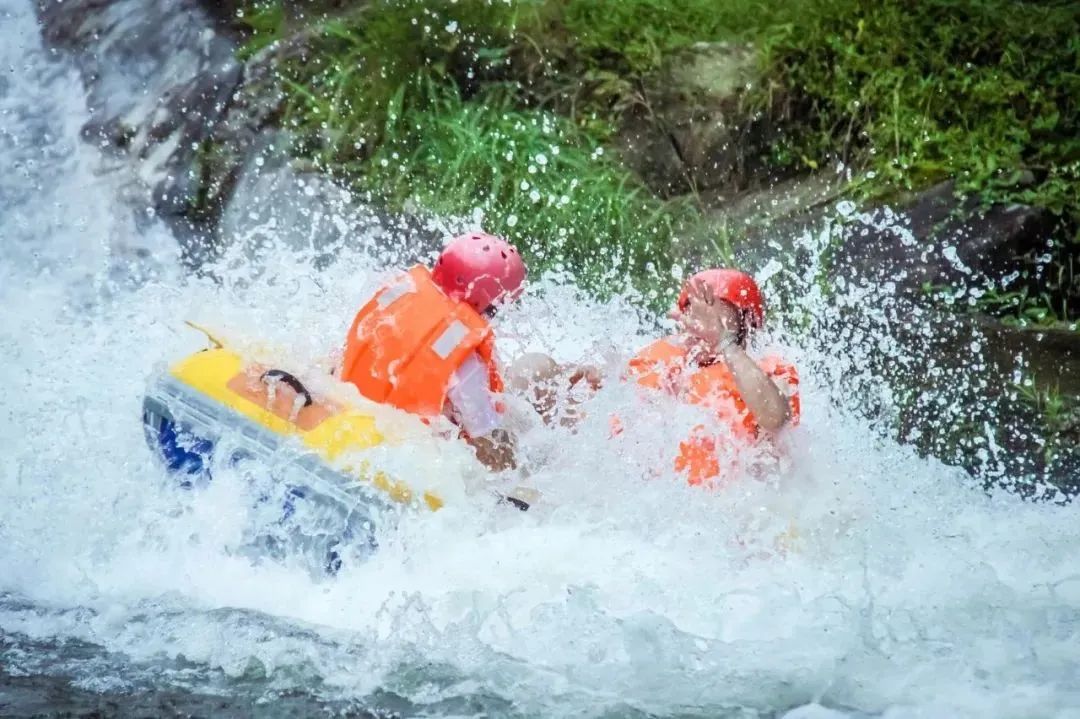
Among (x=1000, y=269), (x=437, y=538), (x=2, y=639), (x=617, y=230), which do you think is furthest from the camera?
(x=617, y=230)

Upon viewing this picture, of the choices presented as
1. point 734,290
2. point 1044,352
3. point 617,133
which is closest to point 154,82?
point 617,133

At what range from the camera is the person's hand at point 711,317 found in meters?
4.36

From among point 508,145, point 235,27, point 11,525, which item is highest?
point 235,27

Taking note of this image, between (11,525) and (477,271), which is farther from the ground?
(477,271)

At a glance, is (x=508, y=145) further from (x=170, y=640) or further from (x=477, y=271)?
(x=170, y=640)

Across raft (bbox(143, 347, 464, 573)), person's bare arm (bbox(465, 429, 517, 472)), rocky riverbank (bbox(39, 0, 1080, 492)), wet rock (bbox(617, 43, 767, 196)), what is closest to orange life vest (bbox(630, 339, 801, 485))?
person's bare arm (bbox(465, 429, 517, 472))

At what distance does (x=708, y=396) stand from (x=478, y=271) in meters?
0.86

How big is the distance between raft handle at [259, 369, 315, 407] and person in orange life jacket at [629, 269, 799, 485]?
1.19m

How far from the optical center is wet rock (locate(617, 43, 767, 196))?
7.22 meters

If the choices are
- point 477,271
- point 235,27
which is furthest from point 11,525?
point 235,27

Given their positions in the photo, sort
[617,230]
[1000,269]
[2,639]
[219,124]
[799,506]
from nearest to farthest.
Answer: [2,639]
[799,506]
[1000,269]
[617,230]
[219,124]

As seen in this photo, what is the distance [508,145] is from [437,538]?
3577mm

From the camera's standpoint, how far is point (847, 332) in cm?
634

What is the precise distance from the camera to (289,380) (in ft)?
14.3
